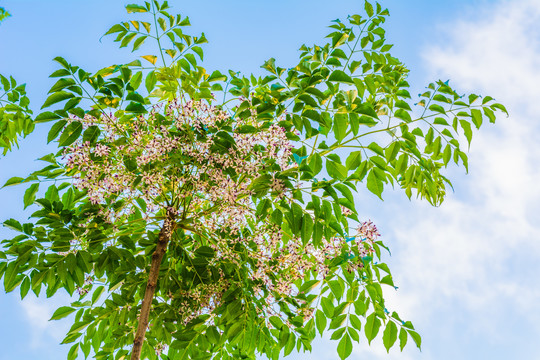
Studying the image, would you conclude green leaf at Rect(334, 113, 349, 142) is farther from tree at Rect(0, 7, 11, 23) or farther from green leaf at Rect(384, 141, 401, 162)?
tree at Rect(0, 7, 11, 23)

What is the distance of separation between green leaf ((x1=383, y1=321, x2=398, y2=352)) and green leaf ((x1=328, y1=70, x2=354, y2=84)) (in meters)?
1.02

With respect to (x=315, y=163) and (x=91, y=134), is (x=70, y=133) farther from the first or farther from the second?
(x=315, y=163)

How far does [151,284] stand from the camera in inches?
69.1

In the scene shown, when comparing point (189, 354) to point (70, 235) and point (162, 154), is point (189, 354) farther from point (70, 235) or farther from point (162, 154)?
point (162, 154)

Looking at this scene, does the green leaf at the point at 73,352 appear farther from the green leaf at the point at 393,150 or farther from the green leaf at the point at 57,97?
the green leaf at the point at 393,150

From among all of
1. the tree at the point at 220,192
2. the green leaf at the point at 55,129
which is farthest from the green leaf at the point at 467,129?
the green leaf at the point at 55,129

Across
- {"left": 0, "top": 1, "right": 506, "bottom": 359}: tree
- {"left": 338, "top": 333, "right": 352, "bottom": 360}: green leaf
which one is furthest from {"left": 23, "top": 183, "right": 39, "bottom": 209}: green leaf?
{"left": 338, "top": 333, "right": 352, "bottom": 360}: green leaf

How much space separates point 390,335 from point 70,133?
60.0 inches

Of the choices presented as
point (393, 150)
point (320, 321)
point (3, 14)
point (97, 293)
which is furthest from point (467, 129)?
point (3, 14)

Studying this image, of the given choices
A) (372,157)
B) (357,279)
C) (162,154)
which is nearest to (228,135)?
(162,154)

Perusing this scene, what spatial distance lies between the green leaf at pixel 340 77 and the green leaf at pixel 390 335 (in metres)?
1.02

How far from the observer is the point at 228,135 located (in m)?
1.67

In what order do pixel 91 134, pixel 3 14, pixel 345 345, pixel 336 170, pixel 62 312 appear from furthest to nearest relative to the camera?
pixel 3 14 < pixel 62 312 < pixel 345 345 < pixel 91 134 < pixel 336 170

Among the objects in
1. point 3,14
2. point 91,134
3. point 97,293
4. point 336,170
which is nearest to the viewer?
point 336,170
